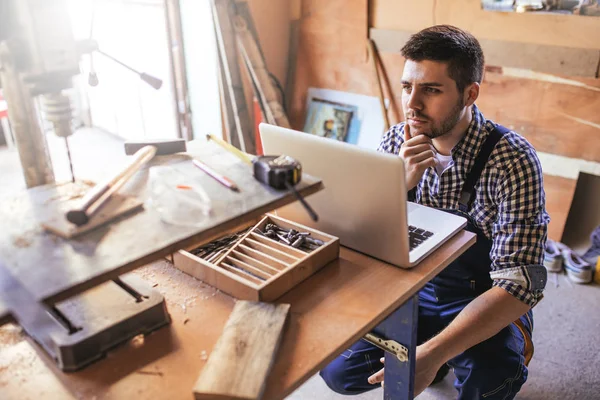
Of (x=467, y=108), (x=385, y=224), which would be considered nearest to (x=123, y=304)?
(x=385, y=224)

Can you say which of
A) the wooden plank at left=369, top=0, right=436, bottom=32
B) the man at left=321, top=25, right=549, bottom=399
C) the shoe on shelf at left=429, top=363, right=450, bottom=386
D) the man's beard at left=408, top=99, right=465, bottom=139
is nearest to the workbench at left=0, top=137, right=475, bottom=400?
the man at left=321, top=25, right=549, bottom=399

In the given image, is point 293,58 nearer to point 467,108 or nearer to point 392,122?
point 392,122

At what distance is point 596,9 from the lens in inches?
90.4

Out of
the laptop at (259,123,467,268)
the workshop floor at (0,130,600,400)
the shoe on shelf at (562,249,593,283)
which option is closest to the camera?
the laptop at (259,123,467,268)

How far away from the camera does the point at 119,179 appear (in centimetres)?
96

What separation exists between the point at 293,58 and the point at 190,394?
2.87 metres

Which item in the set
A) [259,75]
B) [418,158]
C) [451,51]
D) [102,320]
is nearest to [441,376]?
[418,158]

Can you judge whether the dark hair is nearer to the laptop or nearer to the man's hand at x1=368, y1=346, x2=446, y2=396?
the laptop

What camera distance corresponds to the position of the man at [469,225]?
1.33 m

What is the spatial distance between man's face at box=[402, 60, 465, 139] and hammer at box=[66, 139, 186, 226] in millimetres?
748

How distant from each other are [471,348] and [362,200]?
61 cm

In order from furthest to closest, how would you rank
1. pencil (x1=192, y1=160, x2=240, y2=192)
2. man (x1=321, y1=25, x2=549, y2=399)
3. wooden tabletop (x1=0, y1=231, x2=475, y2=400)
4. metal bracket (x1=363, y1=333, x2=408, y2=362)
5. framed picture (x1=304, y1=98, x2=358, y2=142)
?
framed picture (x1=304, y1=98, x2=358, y2=142) → man (x1=321, y1=25, x2=549, y2=399) → metal bracket (x1=363, y1=333, x2=408, y2=362) → pencil (x1=192, y1=160, x2=240, y2=192) → wooden tabletop (x1=0, y1=231, x2=475, y2=400)

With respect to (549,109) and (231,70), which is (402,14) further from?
(231,70)

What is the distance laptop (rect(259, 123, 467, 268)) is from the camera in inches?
42.2
